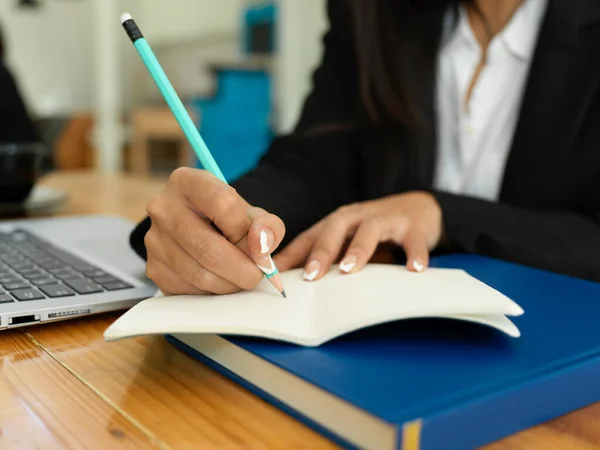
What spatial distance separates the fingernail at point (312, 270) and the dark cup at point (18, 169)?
60 centimetres

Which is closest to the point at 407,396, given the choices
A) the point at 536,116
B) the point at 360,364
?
the point at 360,364

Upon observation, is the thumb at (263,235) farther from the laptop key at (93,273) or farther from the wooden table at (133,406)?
the laptop key at (93,273)

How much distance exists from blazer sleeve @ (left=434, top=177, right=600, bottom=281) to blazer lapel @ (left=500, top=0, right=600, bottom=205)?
13cm

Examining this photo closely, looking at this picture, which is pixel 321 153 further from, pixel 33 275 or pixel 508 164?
pixel 33 275

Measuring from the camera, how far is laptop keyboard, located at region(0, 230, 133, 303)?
0.43 m

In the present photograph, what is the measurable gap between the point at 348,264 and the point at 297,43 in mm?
1891

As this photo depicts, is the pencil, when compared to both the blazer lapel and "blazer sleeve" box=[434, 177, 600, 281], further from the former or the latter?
the blazer lapel

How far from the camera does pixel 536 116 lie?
71 centimetres

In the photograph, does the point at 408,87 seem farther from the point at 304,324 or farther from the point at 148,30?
the point at 148,30

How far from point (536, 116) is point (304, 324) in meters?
0.50

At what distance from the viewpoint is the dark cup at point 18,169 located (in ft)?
2.82

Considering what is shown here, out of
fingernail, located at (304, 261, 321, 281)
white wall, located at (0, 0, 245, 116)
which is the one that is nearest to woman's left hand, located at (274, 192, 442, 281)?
fingernail, located at (304, 261, 321, 281)

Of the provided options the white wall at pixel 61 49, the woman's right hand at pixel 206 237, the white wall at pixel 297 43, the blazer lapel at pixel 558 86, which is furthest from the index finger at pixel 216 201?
the white wall at pixel 61 49

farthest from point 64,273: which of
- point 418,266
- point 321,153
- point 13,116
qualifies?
point 13,116
